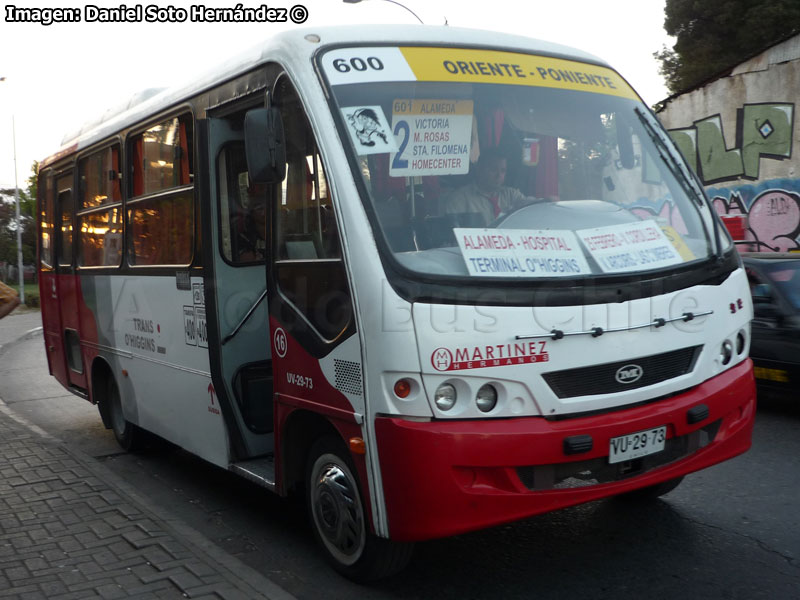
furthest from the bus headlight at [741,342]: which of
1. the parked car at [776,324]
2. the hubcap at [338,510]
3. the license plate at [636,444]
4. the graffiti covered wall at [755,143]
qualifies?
the graffiti covered wall at [755,143]

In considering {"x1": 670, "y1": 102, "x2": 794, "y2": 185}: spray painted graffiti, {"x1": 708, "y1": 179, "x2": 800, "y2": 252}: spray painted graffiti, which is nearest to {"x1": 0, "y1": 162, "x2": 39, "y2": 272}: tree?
{"x1": 670, "y1": 102, "x2": 794, "y2": 185}: spray painted graffiti

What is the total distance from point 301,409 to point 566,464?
1357 mm

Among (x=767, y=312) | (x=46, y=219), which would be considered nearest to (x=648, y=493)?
(x=767, y=312)

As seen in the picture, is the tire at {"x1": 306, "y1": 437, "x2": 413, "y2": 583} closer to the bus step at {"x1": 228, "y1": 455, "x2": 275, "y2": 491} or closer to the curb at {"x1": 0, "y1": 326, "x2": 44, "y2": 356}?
the bus step at {"x1": 228, "y1": 455, "x2": 275, "y2": 491}

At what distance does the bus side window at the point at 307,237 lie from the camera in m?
4.15

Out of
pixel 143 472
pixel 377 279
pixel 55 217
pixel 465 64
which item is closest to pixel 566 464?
pixel 377 279

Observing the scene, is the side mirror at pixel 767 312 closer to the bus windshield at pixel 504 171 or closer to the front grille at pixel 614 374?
the bus windshield at pixel 504 171

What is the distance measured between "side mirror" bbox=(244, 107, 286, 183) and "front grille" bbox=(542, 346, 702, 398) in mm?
1649

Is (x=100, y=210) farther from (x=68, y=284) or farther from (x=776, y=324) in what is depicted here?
(x=776, y=324)

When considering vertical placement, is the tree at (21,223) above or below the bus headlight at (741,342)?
above

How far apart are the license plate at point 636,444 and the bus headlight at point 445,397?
77 cm

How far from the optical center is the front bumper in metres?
3.72

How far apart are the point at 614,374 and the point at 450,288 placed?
2.88ft

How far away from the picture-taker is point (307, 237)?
4398mm
